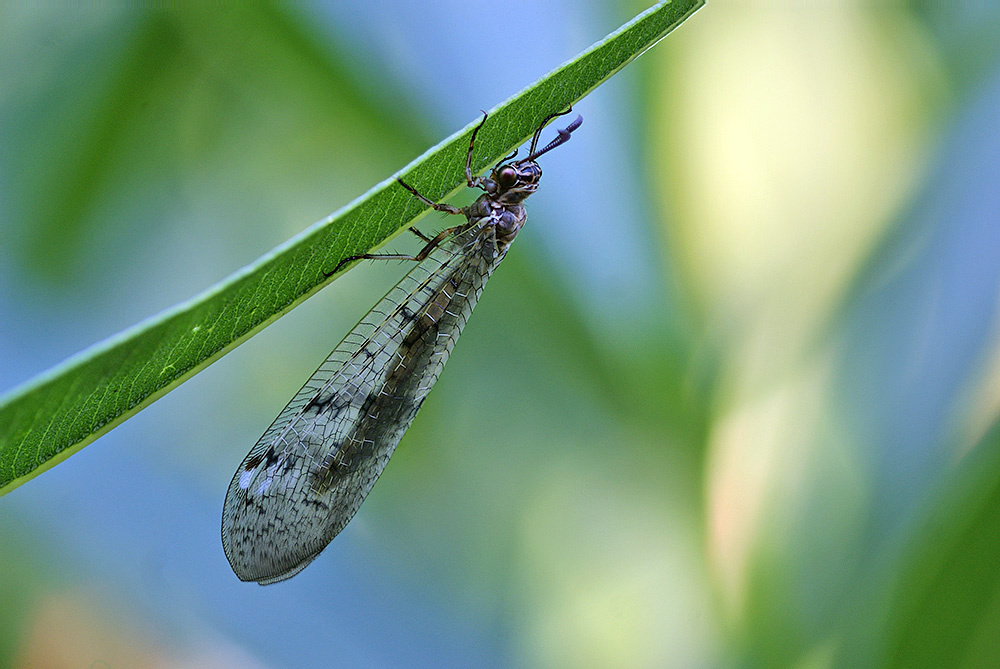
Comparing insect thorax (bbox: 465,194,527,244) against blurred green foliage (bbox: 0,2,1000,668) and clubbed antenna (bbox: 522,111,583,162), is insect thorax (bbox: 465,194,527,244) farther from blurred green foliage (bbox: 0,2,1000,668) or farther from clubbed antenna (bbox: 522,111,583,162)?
blurred green foliage (bbox: 0,2,1000,668)

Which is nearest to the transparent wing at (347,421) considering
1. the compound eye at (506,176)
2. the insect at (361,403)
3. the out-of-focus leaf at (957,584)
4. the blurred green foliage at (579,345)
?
the insect at (361,403)

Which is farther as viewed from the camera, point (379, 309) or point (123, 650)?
point (123, 650)

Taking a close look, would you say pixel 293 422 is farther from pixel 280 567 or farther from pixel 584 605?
pixel 584 605

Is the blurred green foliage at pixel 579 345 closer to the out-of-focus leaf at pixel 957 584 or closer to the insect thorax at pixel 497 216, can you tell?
the out-of-focus leaf at pixel 957 584

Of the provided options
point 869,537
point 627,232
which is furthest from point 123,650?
point 869,537

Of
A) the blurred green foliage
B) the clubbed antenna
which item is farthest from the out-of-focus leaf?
the clubbed antenna

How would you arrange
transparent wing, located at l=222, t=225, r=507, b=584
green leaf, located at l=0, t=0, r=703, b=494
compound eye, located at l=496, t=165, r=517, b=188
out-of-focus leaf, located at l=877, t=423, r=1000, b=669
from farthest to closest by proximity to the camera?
compound eye, located at l=496, t=165, r=517, b=188 < out-of-focus leaf, located at l=877, t=423, r=1000, b=669 < transparent wing, located at l=222, t=225, r=507, b=584 < green leaf, located at l=0, t=0, r=703, b=494

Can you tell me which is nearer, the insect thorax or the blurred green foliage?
the insect thorax

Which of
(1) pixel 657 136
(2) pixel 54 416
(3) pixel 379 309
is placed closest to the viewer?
(2) pixel 54 416
